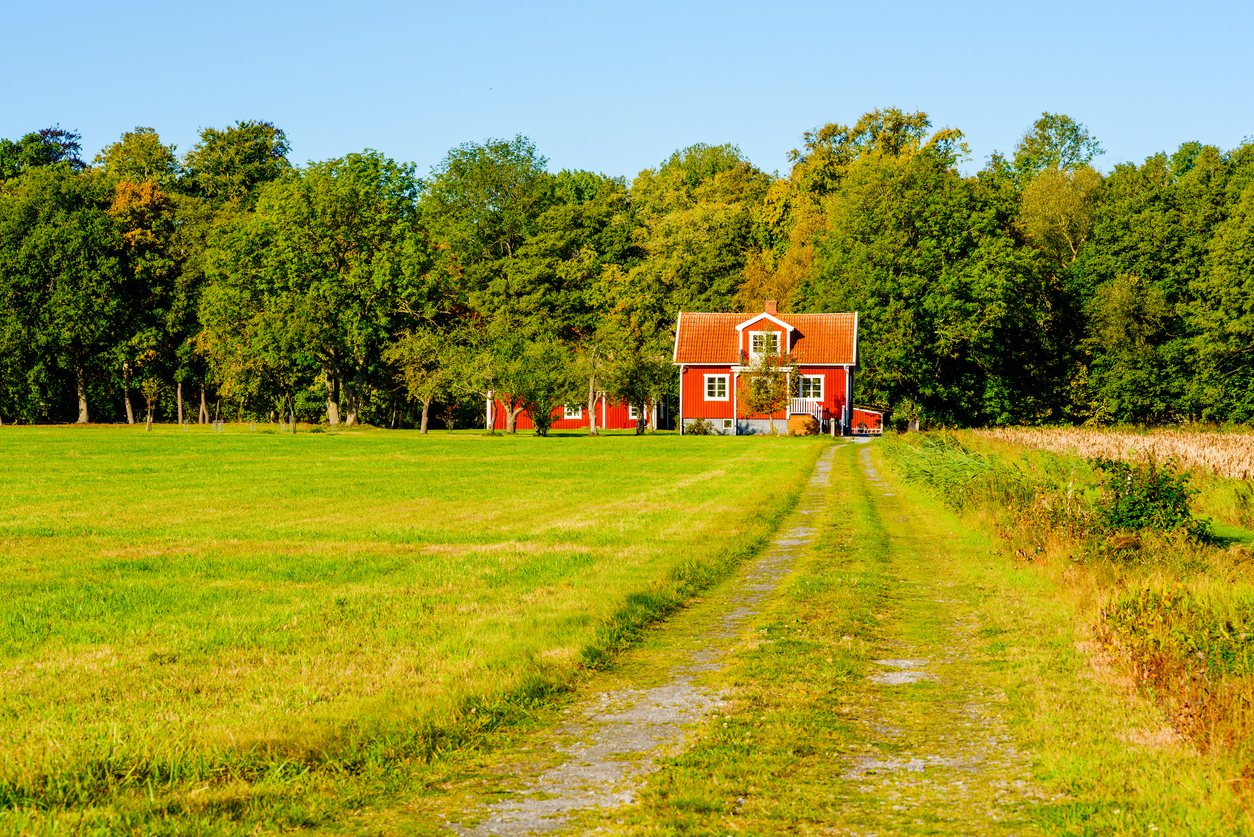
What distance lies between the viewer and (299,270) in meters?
65.5

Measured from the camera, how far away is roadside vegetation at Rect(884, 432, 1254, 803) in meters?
6.89

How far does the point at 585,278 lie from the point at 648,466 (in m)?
45.3

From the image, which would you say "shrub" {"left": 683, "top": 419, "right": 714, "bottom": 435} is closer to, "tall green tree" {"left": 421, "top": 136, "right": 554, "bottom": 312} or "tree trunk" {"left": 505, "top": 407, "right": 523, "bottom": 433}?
"tree trunk" {"left": 505, "top": 407, "right": 523, "bottom": 433}

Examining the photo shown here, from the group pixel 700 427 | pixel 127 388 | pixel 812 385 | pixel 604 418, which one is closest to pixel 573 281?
pixel 604 418

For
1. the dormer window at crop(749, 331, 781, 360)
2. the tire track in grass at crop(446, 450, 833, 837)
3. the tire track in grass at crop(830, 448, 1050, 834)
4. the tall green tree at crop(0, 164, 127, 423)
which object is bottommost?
the tire track in grass at crop(446, 450, 833, 837)

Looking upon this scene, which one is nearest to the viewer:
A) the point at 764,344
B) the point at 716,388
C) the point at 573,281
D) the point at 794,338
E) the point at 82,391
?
the point at 764,344

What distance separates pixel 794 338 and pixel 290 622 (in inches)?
2172

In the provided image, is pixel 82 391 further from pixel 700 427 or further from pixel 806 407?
pixel 806 407

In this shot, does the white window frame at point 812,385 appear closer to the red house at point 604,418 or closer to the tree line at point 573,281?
the tree line at point 573,281

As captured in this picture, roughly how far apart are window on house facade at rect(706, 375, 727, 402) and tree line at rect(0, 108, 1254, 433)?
309 cm

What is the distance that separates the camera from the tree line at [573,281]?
59969 mm

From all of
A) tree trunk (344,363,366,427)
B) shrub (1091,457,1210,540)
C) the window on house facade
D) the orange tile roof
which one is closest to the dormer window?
the orange tile roof

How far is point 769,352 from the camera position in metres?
60.7

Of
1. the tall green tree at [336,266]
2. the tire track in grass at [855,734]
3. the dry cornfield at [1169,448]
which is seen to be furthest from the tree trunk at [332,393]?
the tire track in grass at [855,734]
